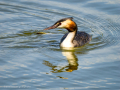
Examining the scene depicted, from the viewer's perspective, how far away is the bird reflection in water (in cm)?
824

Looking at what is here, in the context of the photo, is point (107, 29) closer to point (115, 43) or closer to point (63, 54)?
point (115, 43)

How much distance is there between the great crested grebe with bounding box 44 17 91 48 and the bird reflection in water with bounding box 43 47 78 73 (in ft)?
1.31

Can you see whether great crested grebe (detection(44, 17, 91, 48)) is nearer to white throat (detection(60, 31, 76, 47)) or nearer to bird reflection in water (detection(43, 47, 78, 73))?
white throat (detection(60, 31, 76, 47))

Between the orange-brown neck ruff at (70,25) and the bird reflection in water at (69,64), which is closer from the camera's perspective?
the bird reflection in water at (69,64)

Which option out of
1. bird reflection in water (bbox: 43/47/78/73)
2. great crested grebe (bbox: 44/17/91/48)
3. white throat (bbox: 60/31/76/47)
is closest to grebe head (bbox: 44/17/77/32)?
great crested grebe (bbox: 44/17/91/48)

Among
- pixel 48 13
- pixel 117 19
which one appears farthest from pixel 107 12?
pixel 48 13

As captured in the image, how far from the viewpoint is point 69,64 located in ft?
28.8

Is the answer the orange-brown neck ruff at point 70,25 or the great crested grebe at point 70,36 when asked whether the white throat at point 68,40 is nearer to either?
the great crested grebe at point 70,36

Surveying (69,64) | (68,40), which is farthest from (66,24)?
(69,64)

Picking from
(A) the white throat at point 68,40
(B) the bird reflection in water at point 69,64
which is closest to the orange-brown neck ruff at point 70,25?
(A) the white throat at point 68,40

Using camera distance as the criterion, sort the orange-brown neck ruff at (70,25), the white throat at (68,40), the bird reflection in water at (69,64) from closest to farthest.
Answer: the bird reflection in water at (69,64) → the orange-brown neck ruff at (70,25) → the white throat at (68,40)

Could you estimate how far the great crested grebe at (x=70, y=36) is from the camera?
383 inches

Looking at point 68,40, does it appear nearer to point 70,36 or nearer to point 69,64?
point 70,36

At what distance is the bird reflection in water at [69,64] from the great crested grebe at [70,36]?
1.31ft
